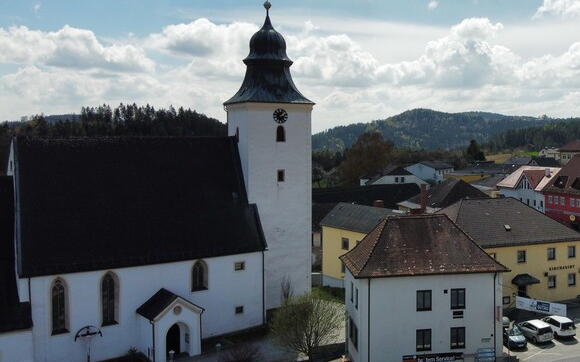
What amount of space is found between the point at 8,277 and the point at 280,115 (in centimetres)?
1721

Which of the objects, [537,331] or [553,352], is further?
[537,331]

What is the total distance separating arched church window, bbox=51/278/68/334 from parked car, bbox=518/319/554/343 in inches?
959

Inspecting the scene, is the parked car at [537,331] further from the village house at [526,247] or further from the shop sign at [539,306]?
the village house at [526,247]

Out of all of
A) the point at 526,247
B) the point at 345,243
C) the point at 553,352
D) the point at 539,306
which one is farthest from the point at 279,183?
the point at 553,352

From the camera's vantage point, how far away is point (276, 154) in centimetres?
3653

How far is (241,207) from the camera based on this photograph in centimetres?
3544

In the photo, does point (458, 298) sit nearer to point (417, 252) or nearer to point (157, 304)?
point (417, 252)

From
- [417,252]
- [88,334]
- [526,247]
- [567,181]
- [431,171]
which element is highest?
[567,181]

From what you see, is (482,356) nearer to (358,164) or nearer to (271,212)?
(271,212)

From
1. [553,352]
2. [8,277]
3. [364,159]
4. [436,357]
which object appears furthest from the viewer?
[364,159]

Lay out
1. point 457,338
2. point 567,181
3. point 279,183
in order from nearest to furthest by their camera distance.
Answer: point 457,338, point 279,183, point 567,181

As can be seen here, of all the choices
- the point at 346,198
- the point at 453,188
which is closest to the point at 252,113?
the point at 453,188

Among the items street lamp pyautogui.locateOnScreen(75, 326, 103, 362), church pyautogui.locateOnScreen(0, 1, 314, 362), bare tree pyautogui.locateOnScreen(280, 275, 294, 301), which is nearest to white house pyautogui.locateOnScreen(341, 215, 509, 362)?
bare tree pyautogui.locateOnScreen(280, 275, 294, 301)

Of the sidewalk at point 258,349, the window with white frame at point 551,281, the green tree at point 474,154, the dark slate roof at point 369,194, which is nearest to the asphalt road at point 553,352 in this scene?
the window with white frame at point 551,281
